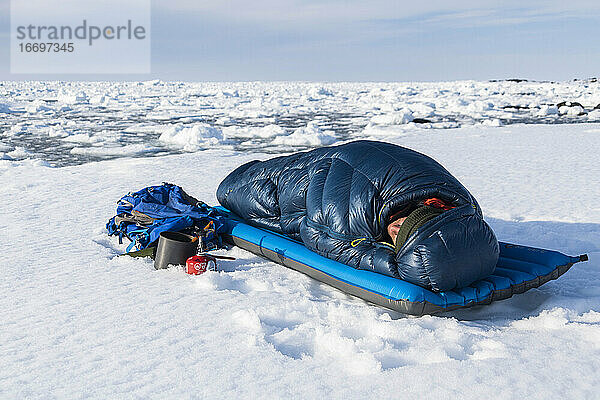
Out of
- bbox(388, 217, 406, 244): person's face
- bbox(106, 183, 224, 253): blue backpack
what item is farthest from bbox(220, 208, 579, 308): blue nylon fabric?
bbox(106, 183, 224, 253): blue backpack

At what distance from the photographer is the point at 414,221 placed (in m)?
3.01

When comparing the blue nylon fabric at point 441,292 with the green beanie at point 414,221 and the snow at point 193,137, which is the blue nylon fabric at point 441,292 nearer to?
the green beanie at point 414,221

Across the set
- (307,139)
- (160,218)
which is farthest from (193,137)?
(160,218)

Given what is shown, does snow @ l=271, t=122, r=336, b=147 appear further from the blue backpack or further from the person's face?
the person's face

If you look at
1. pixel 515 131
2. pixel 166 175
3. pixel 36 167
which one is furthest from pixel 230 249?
pixel 515 131

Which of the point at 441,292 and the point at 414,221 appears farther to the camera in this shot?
the point at 414,221

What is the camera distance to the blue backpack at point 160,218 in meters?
3.92

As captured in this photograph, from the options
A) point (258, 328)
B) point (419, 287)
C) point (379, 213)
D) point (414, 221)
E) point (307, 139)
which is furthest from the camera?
point (307, 139)

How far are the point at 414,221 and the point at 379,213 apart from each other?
0.24 m

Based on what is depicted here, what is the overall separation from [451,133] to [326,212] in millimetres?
10391

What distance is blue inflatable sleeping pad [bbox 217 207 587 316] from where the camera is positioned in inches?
112

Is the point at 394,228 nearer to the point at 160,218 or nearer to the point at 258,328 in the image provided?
the point at 258,328

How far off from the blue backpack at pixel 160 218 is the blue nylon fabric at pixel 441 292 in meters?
0.42

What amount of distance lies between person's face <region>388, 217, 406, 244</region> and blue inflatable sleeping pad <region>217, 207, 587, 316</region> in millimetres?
249
